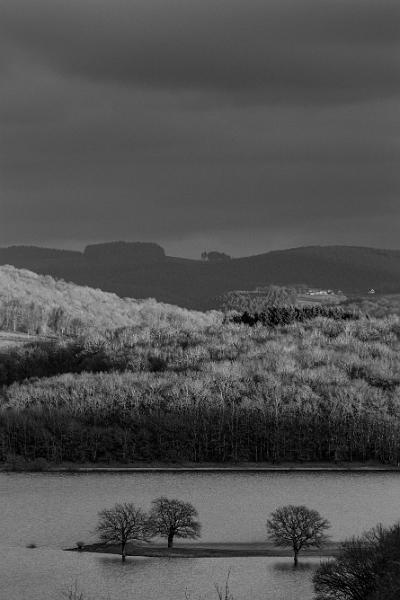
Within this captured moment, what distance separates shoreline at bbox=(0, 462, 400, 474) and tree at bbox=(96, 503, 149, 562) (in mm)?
40039

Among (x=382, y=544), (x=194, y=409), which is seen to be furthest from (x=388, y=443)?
(x=382, y=544)

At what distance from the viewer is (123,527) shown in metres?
67.2

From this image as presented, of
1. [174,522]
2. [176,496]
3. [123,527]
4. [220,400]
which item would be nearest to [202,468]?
[220,400]

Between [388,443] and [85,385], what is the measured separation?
37.0 meters

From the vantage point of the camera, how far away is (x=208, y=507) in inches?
3273

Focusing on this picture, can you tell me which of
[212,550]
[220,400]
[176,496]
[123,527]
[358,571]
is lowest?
[212,550]

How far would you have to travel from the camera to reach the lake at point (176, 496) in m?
57.3

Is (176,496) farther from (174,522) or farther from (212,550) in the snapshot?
(212,550)

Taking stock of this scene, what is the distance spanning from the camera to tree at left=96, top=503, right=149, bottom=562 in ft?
222

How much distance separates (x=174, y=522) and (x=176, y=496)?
738 inches

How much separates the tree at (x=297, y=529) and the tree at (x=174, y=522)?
4.85 meters

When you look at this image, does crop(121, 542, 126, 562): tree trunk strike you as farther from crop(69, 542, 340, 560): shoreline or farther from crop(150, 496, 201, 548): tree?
crop(150, 496, 201, 548): tree

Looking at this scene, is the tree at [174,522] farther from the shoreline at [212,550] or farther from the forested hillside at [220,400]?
the forested hillside at [220,400]

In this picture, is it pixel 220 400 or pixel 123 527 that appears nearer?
pixel 123 527
